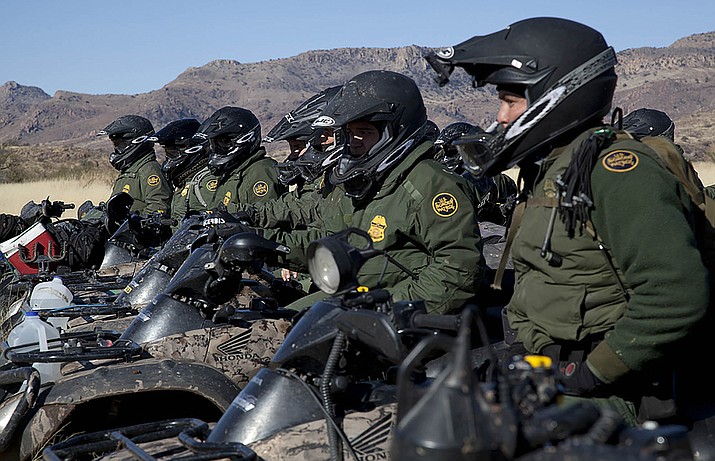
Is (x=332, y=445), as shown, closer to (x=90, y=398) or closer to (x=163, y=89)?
(x=90, y=398)

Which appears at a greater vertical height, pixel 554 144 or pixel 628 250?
pixel 554 144

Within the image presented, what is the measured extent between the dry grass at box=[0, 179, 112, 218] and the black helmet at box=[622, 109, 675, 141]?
1652cm

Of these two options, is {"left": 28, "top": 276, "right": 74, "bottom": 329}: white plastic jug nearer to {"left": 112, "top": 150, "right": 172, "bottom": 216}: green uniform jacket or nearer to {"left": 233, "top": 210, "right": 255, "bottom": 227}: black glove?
{"left": 233, "top": 210, "right": 255, "bottom": 227}: black glove

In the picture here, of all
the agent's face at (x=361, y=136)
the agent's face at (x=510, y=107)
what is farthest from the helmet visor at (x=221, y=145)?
the agent's face at (x=510, y=107)

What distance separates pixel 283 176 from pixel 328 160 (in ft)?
8.19

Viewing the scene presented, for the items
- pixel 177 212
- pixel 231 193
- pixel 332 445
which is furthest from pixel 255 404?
Answer: pixel 177 212

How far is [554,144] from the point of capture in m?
3.47

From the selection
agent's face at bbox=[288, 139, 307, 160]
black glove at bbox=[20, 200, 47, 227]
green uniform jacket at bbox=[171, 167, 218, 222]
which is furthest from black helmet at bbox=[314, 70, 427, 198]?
black glove at bbox=[20, 200, 47, 227]

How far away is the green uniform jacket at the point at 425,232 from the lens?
185 inches

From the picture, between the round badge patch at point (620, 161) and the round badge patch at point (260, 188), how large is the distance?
6791 mm

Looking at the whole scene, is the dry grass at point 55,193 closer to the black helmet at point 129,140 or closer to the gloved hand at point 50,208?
the black helmet at point 129,140

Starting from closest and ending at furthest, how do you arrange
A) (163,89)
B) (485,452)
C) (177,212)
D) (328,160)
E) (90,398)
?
(485,452) < (90,398) < (328,160) < (177,212) < (163,89)

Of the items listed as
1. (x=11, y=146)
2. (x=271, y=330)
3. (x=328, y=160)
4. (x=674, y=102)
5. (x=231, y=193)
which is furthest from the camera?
(x=674, y=102)

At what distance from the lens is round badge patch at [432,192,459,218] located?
4.85 m
